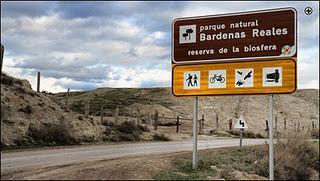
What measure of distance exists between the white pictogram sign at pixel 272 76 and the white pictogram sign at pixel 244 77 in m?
0.40

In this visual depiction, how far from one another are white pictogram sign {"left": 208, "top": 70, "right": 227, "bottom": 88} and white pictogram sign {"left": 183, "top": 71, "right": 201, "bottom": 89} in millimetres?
375

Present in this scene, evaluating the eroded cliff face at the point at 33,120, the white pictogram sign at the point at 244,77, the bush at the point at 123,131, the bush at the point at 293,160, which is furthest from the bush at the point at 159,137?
the white pictogram sign at the point at 244,77

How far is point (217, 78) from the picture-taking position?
1488cm

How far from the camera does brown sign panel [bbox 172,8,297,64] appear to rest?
14.0m

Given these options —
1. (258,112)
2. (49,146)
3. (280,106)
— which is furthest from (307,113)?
(49,146)

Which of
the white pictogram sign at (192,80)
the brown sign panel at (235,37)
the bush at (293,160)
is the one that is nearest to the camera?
the brown sign panel at (235,37)

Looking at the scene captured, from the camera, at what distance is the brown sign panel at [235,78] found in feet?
45.3

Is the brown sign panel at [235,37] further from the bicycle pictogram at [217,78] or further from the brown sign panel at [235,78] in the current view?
the bicycle pictogram at [217,78]

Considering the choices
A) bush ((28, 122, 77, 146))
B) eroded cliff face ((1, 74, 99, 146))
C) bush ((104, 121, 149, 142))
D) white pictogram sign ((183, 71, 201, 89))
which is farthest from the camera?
bush ((104, 121, 149, 142))

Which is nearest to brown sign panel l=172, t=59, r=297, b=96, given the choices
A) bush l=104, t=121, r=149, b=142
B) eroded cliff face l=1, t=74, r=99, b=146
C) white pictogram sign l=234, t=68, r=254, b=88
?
white pictogram sign l=234, t=68, r=254, b=88

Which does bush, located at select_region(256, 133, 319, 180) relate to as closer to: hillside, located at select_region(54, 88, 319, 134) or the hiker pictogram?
the hiker pictogram

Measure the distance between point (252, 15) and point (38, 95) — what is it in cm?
2152

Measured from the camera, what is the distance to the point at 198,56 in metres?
15.2

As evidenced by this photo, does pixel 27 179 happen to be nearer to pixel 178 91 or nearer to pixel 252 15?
pixel 178 91
